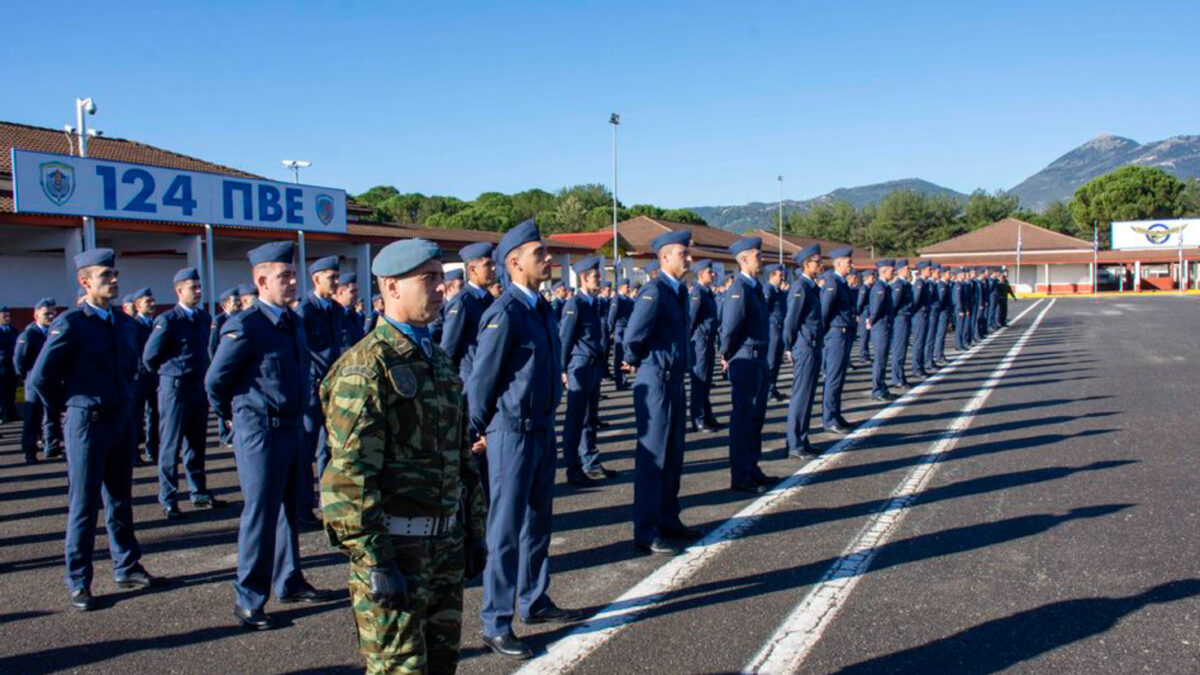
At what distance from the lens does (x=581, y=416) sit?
8367mm

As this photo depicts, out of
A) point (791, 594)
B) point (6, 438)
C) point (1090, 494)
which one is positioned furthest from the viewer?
point (6, 438)

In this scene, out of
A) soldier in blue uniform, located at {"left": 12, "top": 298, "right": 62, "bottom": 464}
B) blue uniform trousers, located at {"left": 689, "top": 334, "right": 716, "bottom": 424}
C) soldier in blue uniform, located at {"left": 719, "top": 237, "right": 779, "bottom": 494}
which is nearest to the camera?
soldier in blue uniform, located at {"left": 719, "top": 237, "right": 779, "bottom": 494}

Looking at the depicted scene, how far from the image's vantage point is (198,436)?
776 centimetres

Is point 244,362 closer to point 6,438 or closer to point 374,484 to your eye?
point 374,484

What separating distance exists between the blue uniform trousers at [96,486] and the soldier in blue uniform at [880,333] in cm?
1033

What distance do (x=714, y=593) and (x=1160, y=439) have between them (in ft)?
22.5

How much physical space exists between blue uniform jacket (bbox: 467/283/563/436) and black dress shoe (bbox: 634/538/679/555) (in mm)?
1610

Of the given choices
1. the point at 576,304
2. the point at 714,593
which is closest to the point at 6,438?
the point at 576,304

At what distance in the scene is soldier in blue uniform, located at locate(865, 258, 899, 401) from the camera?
13062mm

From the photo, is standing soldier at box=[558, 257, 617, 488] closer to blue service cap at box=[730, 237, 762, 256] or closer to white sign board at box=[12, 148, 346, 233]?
blue service cap at box=[730, 237, 762, 256]

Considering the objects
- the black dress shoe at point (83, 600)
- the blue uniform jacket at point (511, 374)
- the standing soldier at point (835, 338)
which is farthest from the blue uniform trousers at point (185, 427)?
the standing soldier at point (835, 338)

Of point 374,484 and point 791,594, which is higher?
point 374,484

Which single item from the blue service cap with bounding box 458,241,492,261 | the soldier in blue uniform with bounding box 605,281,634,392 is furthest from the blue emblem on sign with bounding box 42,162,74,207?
the blue service cap with bounding box 458,241,492,261

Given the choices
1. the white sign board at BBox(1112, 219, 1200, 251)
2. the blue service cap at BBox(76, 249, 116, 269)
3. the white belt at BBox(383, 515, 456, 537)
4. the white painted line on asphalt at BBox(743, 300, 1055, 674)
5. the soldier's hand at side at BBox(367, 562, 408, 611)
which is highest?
the white sign board at BBox(1112, 219, 1200, 251)
